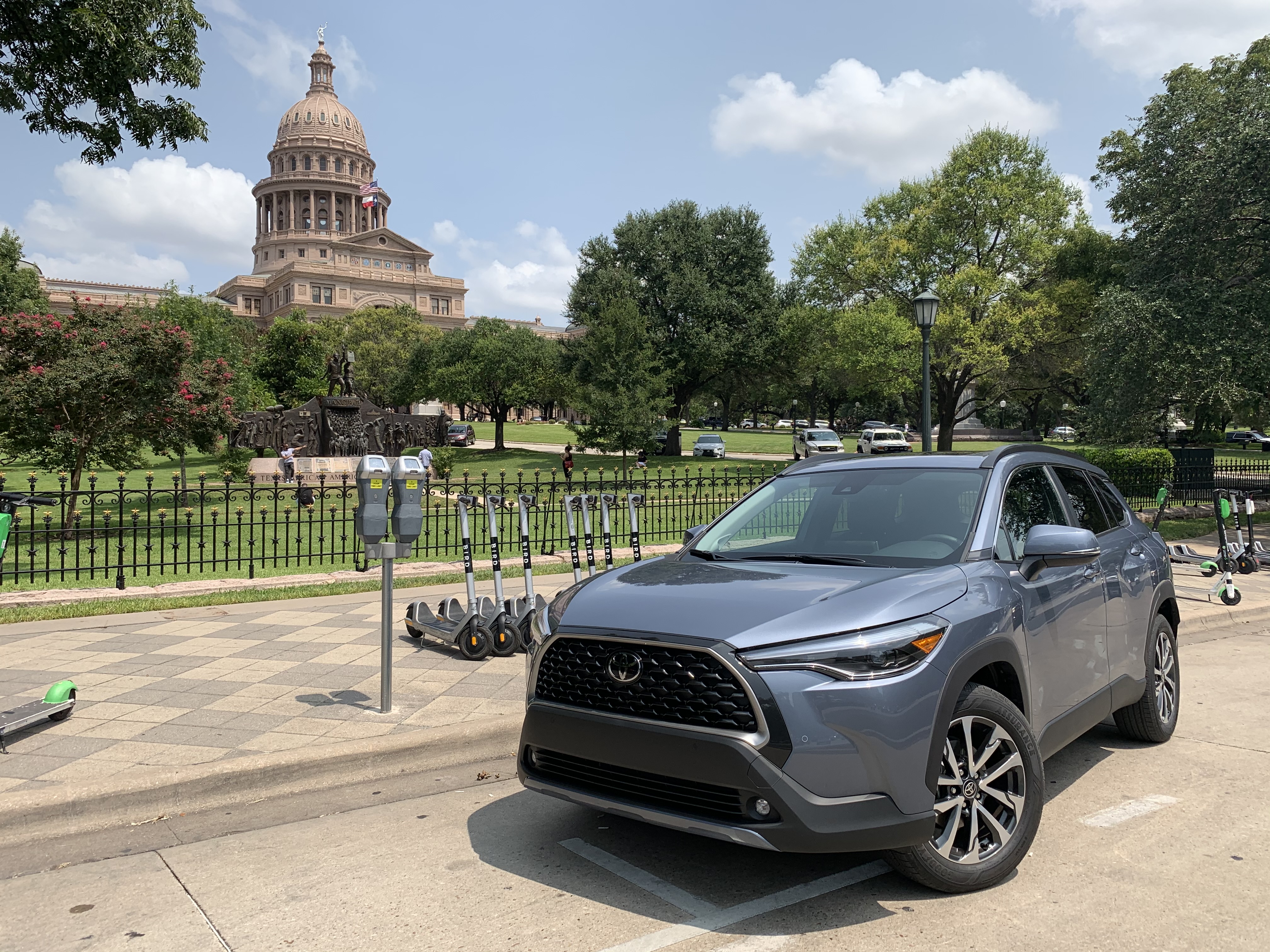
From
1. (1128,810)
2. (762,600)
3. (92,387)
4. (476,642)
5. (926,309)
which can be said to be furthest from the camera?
(92,387)

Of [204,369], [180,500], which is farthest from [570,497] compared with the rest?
[180,500]

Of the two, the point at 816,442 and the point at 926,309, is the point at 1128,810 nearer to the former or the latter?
the point at 926,309

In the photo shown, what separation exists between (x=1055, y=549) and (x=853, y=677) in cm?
135

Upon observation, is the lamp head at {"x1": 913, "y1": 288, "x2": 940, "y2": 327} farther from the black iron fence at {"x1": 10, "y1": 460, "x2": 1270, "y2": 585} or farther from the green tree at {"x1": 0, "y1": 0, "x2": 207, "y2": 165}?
the green tree at {"x1": 0, "y1": 0, "x2": 207, "y2": 165}

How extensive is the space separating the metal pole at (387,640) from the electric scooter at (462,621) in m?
1.47

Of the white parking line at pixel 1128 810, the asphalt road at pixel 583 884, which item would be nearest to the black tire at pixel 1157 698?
the asphalt road at pixel 583 884

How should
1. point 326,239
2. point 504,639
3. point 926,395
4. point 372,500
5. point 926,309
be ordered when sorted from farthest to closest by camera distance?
point 326,239 < point 926,395 < point 926,309 < point 504,639 < point 372,500

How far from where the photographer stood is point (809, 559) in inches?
155

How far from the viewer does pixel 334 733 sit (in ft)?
16.9

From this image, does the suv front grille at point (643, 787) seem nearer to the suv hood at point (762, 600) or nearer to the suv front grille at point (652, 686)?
the suv front grille at point (652, 686)

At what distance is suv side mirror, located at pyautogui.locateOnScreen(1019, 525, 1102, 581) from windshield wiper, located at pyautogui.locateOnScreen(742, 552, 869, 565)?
71cm

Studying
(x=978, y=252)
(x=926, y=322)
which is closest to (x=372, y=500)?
(x=926, y=322)

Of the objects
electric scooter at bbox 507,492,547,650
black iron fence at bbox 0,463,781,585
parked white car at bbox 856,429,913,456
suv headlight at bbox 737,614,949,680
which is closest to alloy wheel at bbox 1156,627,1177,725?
suv headlight at bbox 737,614,949,680

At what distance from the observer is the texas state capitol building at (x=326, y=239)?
116938 mm
